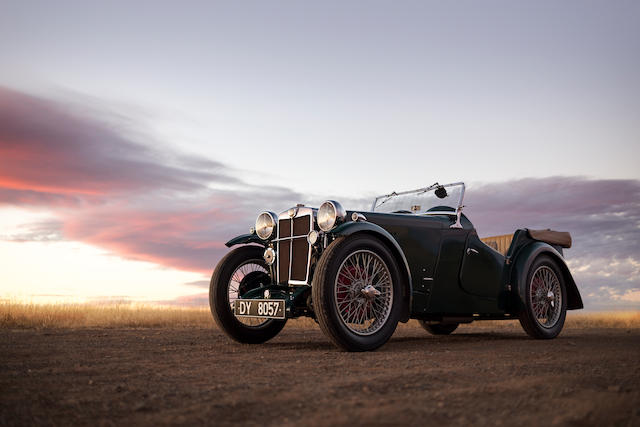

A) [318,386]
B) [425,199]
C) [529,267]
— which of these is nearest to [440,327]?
[529,267]

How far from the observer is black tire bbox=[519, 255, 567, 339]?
745cm

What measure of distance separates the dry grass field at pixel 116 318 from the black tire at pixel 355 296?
17.2 feet

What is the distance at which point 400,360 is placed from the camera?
15.5 feet

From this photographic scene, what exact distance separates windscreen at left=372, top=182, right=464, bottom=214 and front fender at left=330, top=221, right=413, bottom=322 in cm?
179

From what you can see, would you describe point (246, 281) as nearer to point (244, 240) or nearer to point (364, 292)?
point (244, 240)

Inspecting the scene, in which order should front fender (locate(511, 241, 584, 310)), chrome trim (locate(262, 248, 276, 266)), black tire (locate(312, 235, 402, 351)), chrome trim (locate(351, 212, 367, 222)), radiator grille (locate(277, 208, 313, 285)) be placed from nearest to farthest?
black tire (locate(312, 235, 402, 351))
chrome trim (locate(351, 212, 367, 222))
radiator grille (locate(277, 208, 313, 285))
chrome trim (locate(262, 248, 276, 266))
front fender (locate(511, 241, 584, 310))

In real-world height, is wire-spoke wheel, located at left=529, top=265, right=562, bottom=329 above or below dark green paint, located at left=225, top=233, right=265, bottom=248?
below

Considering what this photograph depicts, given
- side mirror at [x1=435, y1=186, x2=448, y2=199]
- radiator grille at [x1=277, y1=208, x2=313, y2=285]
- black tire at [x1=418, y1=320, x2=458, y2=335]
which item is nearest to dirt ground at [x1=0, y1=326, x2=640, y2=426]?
radiator grille at [x1=277, y1=208, x2=313, y2=285]

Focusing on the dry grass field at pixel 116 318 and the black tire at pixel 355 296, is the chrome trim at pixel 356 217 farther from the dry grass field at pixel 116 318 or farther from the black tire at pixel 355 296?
the dry grass field at pixel 116 318

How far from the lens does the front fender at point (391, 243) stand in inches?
218

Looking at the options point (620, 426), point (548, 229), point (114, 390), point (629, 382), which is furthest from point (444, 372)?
point (548, 229)

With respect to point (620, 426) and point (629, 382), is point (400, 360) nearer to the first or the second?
point (629, 382)

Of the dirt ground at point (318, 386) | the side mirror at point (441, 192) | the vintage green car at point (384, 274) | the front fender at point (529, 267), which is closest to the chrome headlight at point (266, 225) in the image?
the vintage green car at point (384, 274)

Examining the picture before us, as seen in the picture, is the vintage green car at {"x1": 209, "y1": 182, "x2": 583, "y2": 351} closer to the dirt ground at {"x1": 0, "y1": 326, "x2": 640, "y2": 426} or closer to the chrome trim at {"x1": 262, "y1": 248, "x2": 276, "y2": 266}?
the chrome trim at {"x1": 262, "y1": 248, "x2": 276, "y2": 266}
